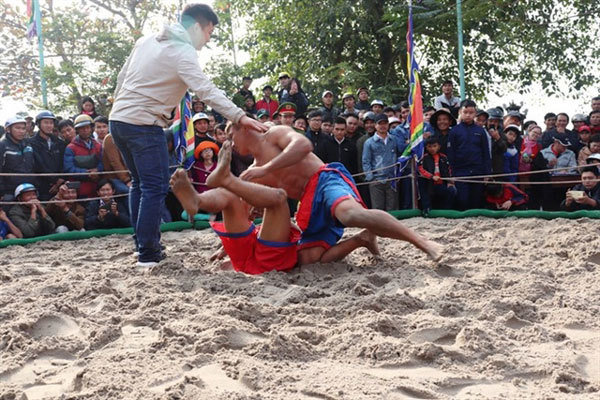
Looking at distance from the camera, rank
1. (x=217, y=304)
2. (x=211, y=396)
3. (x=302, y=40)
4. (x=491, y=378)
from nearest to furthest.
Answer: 1. (x=211, y=396)
2. (x=491, y=378)
3. (x=217, y=304)
4. (x=302, y=40)

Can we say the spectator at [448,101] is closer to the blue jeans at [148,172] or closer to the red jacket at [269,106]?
the red jacket at [269,106]

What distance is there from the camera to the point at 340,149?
27.9 feet

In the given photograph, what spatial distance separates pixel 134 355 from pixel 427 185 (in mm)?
5110

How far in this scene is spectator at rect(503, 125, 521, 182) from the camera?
846 centimetres

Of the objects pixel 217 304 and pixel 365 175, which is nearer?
pixel 217 304

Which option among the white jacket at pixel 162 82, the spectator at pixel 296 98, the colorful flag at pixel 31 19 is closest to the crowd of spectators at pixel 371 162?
the spectator at pixel 296 98

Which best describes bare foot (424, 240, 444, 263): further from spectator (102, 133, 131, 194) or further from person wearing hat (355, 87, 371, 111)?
person wearing hat (355, 87, 371, 111)

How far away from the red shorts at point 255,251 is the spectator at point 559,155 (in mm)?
5092

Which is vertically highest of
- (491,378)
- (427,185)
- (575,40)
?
(575,40)

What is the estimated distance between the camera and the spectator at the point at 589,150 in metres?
8.13

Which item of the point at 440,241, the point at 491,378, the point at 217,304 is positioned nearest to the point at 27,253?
the point at 217,304

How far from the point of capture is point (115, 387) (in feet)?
8.09

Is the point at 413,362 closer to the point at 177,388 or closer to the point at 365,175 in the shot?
the point at 177,388

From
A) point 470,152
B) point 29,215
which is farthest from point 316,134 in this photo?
point 29,215
